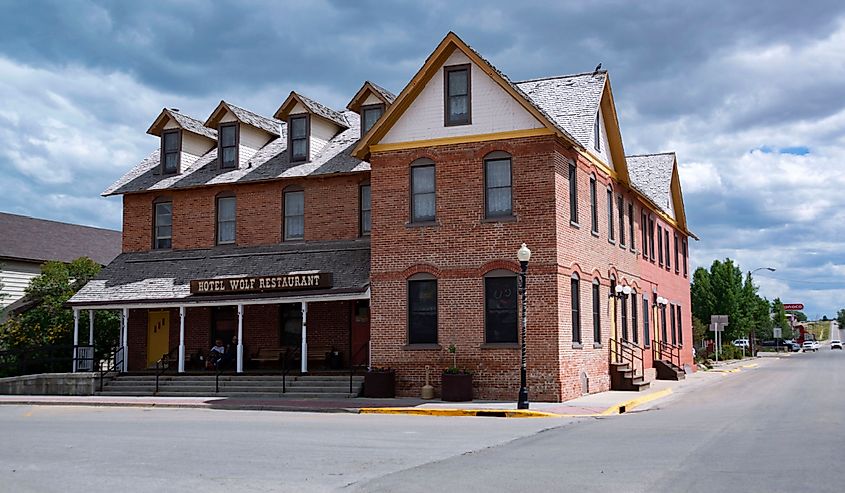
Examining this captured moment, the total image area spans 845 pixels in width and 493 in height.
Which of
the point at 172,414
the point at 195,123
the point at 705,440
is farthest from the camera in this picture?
the point at 195,123

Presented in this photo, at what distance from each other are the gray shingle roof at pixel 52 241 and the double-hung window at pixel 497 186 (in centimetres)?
2812

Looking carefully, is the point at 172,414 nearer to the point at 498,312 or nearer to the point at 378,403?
the point at 378,403

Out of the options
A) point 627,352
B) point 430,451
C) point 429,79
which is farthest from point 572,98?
point 430,451

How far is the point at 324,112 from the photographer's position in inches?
1238

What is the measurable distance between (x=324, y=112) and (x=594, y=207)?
10272 millimetres

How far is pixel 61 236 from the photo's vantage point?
159ft

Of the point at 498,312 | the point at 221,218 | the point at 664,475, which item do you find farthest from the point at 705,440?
the point at 221,218

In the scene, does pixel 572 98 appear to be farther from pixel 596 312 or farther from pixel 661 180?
pixel 661 180

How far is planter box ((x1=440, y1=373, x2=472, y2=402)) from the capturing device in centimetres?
2291

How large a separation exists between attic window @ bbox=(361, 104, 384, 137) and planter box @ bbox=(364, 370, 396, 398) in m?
9.33

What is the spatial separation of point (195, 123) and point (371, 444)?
22.5m

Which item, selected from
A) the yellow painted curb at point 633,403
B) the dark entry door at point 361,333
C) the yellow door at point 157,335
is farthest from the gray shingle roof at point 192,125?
the yellow painted curb at point 633,403

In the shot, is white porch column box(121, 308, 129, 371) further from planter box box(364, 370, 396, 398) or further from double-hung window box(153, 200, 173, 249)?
planter box box(364, 370, 396, 398)

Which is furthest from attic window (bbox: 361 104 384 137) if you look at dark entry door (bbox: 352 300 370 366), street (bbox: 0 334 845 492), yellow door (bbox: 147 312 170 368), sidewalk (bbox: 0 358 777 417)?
street (bbox: 0 334 845 492)
